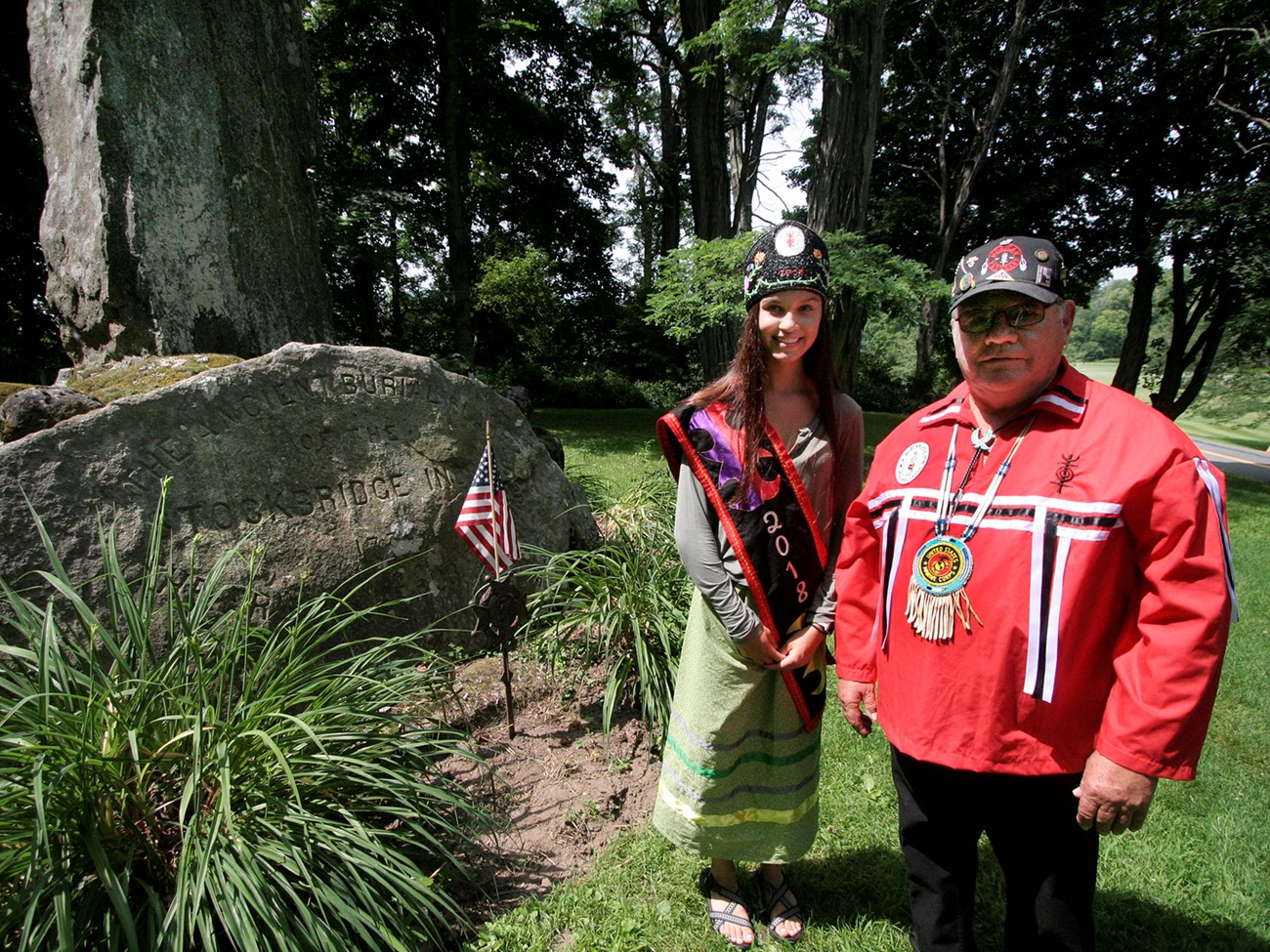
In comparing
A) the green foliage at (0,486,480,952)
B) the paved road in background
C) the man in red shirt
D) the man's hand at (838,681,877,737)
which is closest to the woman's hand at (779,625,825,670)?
the man's hand at (838,681,877,737)

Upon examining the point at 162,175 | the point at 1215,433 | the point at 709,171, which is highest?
the point at 709,171

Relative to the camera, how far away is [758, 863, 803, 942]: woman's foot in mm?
2227

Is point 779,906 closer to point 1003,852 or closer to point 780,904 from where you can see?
point 780,904

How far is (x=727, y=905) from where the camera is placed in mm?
2281

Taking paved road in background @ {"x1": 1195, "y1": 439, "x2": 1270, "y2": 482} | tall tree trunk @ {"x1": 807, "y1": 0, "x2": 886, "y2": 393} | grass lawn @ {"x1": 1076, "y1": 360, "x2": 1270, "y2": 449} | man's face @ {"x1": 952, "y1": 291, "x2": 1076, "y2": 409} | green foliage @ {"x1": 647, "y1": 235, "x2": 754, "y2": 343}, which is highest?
tall tree trunk @ {"x1": 807, "y1": 0, "x2": 886, "y2": 393}

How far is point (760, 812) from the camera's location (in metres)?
2.21

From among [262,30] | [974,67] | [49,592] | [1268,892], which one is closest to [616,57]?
[974,67]

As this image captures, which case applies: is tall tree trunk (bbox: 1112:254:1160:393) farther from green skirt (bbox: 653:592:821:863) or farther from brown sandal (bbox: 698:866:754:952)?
brown sandal (bbox: 698:866:754:952)

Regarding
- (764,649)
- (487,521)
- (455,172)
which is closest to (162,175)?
(487,521)

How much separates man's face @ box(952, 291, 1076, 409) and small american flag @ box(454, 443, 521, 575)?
1.98 m

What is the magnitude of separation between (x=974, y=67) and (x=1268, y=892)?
17616 mm

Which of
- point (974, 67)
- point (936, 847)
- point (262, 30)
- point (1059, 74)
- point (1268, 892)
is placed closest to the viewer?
point (936, 847)

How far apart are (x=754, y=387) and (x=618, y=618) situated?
5.59ft

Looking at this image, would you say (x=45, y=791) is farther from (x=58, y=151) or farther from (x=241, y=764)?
(x=58, y=151)
